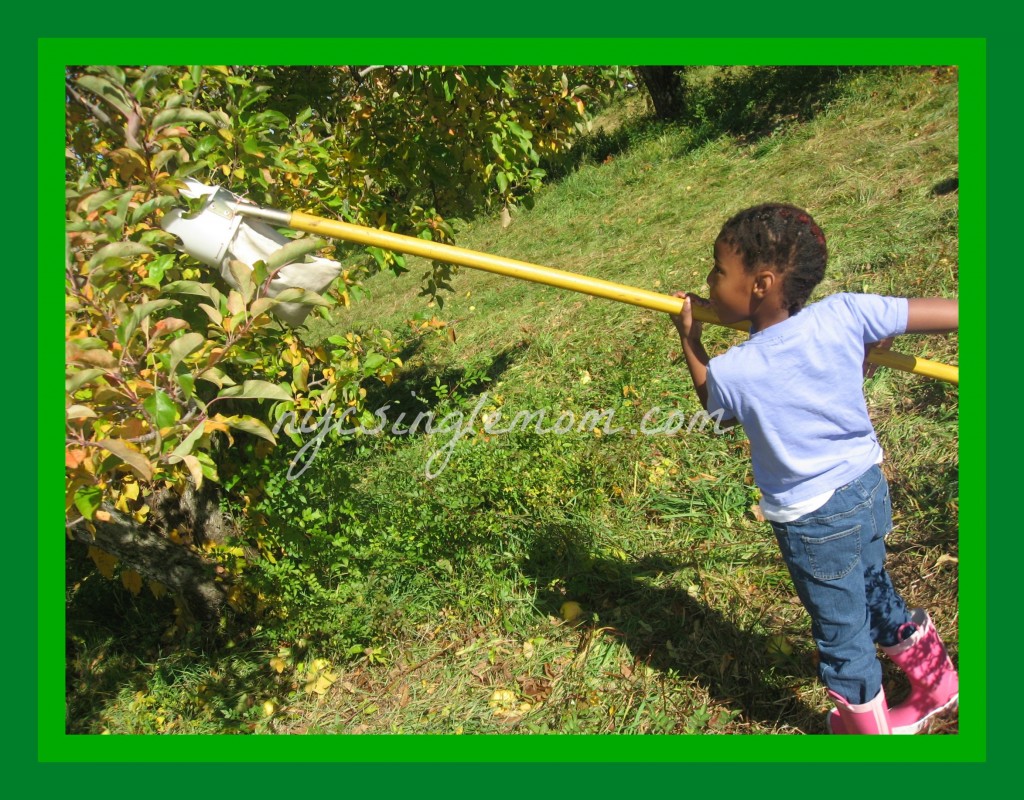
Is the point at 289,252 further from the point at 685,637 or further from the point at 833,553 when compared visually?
the point at 685,637

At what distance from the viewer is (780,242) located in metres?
1.80

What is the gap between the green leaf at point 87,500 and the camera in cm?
170

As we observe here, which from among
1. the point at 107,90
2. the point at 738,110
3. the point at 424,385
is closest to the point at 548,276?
the point at 107,90

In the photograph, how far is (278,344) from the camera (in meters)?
3.17

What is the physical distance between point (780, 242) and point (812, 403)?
39 centimetres

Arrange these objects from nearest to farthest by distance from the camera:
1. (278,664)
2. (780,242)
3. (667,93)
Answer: (780,242)
(278,664)
(667,93)

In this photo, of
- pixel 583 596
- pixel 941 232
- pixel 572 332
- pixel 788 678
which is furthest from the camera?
pixel 572 332

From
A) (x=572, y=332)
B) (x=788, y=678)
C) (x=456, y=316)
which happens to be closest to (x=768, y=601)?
(x=788, y=678)

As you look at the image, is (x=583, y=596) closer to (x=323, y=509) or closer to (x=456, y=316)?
(x=323, y=509)

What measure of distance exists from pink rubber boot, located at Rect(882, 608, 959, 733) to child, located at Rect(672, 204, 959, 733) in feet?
0.85

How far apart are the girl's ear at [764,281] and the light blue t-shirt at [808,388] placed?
0.09m

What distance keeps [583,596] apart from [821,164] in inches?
215

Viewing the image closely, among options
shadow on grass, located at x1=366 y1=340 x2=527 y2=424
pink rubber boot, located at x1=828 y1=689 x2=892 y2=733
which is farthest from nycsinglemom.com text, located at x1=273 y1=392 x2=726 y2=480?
pink rubber boot, located at x1=828 y1=689 x2=892 y2=733

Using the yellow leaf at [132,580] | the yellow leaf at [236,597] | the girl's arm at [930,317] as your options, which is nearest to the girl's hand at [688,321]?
the girl's arm at [930,317]
